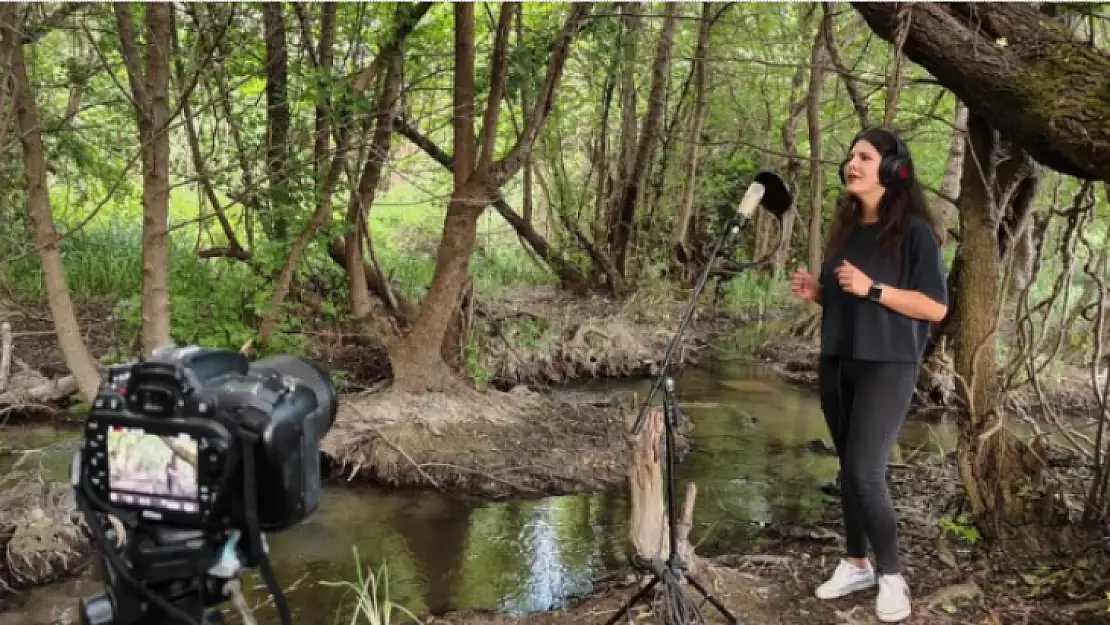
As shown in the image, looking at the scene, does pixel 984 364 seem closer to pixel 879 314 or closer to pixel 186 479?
pixel 879 314

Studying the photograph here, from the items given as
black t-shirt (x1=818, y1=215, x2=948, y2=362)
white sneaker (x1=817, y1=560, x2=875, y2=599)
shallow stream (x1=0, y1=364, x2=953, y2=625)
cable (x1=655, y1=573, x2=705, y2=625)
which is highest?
black t-shirt (x1=818, y1=215, x2=948, y2=362)

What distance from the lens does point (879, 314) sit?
2.18 m

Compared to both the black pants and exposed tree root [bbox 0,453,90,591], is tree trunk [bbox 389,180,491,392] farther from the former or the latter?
the black pants

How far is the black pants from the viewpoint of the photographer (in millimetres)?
2203

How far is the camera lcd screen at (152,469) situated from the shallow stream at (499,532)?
2158 mm

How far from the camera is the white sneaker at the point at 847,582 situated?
249cm

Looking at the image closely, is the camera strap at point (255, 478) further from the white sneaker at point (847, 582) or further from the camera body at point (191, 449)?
the white sneaker at point (847, 582)

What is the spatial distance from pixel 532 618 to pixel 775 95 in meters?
9.59

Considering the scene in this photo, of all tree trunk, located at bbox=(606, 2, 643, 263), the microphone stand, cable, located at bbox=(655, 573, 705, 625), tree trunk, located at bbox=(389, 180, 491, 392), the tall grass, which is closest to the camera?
the microphone stand

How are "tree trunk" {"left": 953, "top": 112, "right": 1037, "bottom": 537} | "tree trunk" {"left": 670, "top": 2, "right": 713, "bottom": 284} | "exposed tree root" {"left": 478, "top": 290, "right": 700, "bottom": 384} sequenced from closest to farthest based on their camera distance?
"tree trunk" {"left": 953, "top": 112, "right": 1037, "bottom": 537} < "exposed tree root" {"left": 478, "top": 290, "right": 700, "bottom": 384} < "tree trunk" {"left": 670, "top": 2, "right": 713, "bottom": 284}

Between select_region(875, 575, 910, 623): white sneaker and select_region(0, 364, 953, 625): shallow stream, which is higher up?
select_region(875, 575, 910, 623): white sneaker


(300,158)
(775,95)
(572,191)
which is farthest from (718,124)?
(300,158)

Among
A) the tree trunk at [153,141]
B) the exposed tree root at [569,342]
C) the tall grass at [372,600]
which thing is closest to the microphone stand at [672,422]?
the tall grass at [372,600]

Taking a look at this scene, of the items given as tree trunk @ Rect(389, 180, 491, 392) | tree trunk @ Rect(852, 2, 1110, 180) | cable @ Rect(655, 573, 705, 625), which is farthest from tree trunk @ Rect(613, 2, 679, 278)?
cable @ Rect(655, 573, 705, 625)
